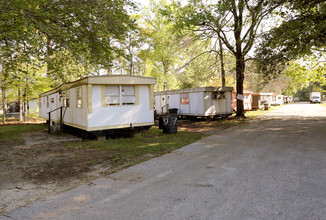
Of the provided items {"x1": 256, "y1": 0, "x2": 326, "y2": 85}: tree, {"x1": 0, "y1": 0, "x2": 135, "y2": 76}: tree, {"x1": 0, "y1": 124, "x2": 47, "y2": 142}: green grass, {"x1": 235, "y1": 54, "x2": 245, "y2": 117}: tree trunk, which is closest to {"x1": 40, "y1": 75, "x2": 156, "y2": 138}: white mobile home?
{"x1": 0, "y1": 0, "x2": 135, "y2": 76}: tree

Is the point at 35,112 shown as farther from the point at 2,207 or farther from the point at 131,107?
the point at 2,207

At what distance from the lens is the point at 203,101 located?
57.3ft

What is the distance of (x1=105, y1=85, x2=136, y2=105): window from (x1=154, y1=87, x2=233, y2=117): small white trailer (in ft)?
27.0

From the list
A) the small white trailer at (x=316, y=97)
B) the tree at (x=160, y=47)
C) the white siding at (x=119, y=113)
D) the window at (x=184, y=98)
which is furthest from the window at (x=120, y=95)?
the small white trailer at (x=316, y=97)

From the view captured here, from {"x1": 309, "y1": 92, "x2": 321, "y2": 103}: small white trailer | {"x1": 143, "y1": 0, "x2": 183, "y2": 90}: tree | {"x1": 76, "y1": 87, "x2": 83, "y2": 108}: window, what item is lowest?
{"x1": 76, "y1": 87, "x2": 83, "y2": 108}: window

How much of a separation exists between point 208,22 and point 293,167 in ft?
43.3

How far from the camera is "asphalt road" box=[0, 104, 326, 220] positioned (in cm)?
317

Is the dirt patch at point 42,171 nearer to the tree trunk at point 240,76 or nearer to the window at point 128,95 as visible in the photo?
the window at point 128,95

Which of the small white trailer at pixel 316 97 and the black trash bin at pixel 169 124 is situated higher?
the small white trailer at pixel 316 97

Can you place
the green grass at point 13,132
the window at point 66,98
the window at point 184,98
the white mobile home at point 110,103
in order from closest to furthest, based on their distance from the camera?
1. the white mobile home at point 110,103
2. the green grass at point 13,132
3. the window at point 66,98
4. the window at point 184,98

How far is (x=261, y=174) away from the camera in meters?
4.72

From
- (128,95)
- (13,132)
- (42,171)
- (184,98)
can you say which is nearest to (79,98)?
(128,95)

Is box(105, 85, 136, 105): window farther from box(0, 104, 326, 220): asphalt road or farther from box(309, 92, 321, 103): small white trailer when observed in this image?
box(309, 92, 321, 103): small white trailer

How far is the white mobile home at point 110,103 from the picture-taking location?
378 inches
